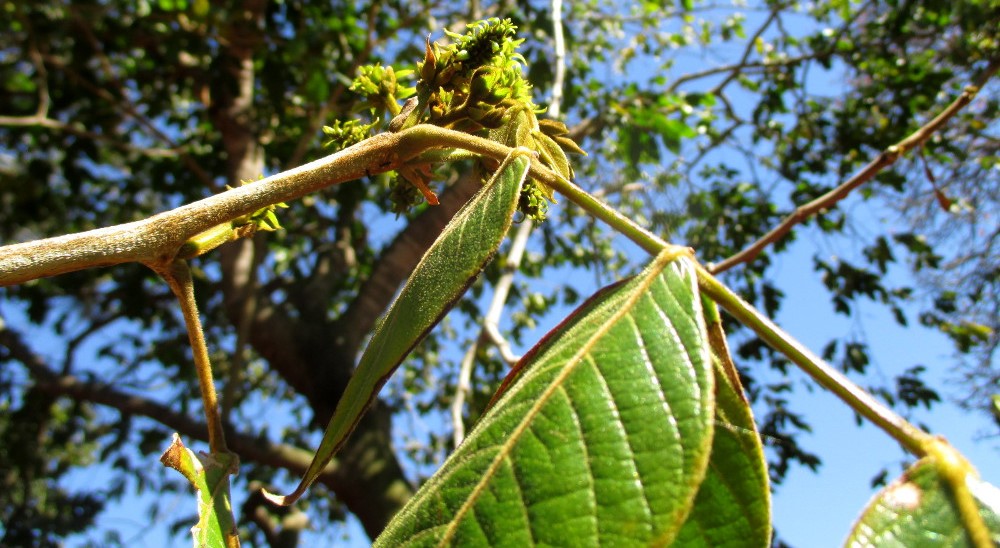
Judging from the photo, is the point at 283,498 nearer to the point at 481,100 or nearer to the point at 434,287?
the point at 434,287

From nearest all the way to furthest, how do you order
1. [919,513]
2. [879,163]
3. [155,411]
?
[919,513], [879,163], [155,411]

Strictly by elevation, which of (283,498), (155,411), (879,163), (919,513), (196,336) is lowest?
(919,513)

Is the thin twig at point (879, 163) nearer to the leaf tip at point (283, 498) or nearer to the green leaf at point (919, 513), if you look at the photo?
the green leaf at point (919, 513)

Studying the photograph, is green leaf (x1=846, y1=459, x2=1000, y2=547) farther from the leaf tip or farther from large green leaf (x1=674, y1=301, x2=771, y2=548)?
the leaf tip

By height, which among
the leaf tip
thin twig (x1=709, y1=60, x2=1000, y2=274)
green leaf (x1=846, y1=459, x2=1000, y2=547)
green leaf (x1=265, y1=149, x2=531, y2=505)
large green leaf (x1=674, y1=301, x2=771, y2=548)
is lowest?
green leaf (x1=846, y1=459, x2=1000, y2=547)

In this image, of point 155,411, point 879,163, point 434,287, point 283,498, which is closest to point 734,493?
point 434,287

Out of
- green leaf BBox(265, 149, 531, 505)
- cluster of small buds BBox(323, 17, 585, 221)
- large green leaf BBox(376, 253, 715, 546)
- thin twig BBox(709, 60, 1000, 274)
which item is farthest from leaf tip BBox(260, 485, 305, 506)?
thin twig BBox(709, 60, 1000, 274)
